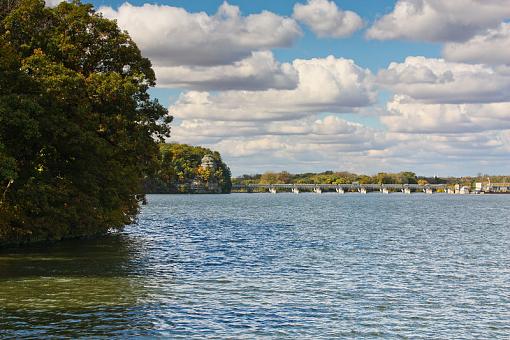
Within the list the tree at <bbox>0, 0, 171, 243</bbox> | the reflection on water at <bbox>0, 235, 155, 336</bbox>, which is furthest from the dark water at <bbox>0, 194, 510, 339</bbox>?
the tree at <bbox>0, 0, 171, 243</bbox>

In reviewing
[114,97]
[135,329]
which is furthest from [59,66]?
[135,329]

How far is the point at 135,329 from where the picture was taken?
24469 mm

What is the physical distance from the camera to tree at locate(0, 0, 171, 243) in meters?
44.0

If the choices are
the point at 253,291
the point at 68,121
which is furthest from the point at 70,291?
the point at 68,121

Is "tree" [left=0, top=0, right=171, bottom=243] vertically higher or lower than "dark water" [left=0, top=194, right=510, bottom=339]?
higher

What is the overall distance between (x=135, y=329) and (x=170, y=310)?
12.1 feet

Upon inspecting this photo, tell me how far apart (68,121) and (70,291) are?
17.5m

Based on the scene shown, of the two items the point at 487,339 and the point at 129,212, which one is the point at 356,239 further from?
the point at 487,339

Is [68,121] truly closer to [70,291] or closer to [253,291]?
[70,291]

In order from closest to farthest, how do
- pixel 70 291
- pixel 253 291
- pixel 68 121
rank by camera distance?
pixel 70 291
pixel 253 291
pixel 68 121

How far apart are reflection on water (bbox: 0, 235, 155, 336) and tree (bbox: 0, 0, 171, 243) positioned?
12.5ft

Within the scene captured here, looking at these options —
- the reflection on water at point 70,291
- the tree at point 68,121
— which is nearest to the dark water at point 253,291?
the reflection on water at point 70,291

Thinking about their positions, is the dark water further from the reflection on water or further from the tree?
the tree

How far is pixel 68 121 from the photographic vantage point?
46000 millimetres
